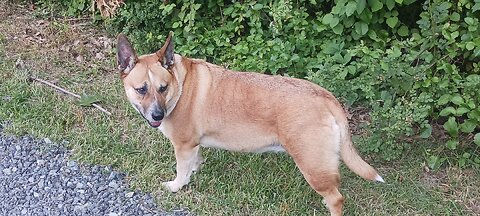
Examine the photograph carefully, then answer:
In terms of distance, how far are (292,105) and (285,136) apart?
20cm

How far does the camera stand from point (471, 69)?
5.41m

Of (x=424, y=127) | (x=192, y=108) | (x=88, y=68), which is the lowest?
(x=88, y=68)

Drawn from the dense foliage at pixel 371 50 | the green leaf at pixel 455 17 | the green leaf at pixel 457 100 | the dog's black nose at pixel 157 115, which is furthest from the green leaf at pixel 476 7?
the dog's black nose at pixel 157 115

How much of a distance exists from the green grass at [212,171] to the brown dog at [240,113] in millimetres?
315

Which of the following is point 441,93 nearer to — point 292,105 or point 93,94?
point 292,105

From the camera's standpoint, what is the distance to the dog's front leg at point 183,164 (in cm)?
450

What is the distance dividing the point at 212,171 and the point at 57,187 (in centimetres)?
114

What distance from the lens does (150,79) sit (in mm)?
4156

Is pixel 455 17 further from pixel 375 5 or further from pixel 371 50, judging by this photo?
pixel 371 50

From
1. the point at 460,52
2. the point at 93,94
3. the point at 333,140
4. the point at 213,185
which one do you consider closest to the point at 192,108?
the point at 213,185

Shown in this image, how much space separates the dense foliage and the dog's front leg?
4.01 ft

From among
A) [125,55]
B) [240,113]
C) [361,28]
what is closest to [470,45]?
[361,28]

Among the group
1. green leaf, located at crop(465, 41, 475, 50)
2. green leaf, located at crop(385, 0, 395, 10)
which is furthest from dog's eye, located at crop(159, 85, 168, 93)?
green leaf, located at crop(465, 41, 475, 50)

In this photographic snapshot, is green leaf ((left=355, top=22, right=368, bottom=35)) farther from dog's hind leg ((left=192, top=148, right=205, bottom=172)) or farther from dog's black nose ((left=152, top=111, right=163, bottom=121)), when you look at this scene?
dog's black nose ((left=152, top=111, right=163, bottom=121))
